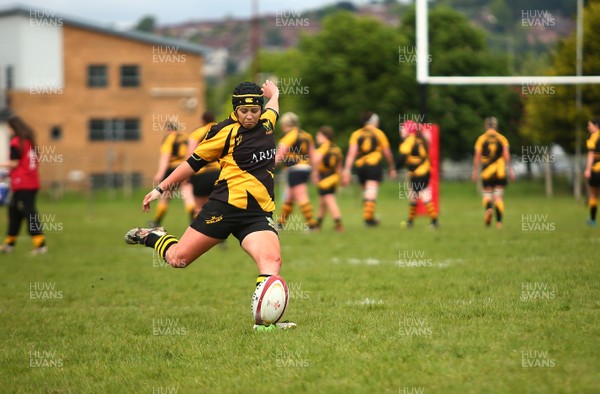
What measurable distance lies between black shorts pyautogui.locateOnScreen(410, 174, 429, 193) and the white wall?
42.1 m

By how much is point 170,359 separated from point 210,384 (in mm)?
939

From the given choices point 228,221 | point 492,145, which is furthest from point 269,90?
point 492,145

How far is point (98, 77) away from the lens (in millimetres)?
57375

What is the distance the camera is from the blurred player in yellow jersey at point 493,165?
18141mm

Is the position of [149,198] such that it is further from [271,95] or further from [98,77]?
[98,77]

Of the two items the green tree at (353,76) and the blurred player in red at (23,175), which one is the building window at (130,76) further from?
the blurred player in red at (23,175)

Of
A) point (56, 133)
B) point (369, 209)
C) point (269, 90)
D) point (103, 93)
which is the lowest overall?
point (369, 209)

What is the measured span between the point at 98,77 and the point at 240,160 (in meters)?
51.8

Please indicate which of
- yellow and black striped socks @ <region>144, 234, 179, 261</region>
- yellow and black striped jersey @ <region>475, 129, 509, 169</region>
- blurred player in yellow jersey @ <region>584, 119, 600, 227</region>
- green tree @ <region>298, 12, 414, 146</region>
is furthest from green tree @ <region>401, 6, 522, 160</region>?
yellow and black striped socks @ <region>144, 234, 179, 261</region>

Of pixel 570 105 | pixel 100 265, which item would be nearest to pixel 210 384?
pixel 100 265

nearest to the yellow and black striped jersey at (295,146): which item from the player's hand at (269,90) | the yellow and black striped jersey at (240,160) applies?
the player's hand at (269,90)

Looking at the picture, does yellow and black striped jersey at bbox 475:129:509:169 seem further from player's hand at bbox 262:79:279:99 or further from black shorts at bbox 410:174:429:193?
player's hand at bbox 262:79:279:99

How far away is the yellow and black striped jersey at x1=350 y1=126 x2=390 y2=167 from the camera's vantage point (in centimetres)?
1905

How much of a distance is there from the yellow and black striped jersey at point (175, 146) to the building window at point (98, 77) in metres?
41.8
